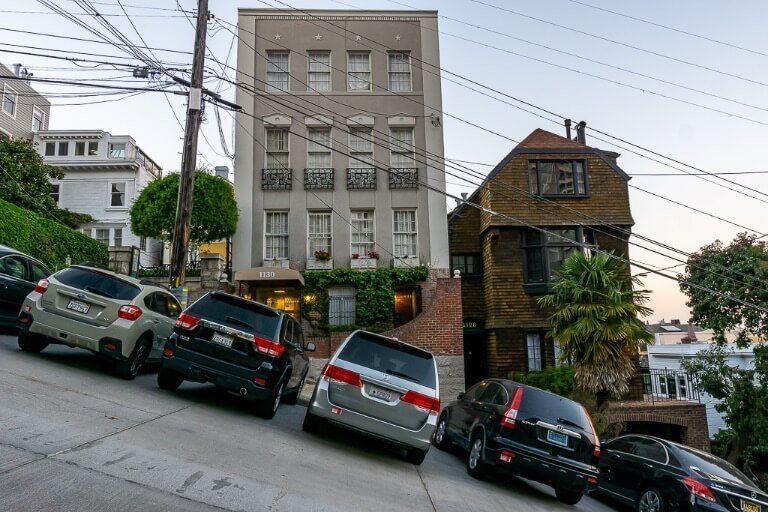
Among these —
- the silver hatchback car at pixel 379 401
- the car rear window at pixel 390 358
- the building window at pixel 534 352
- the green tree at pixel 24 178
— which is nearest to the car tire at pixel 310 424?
the silver hatchback car at pixel 379 401

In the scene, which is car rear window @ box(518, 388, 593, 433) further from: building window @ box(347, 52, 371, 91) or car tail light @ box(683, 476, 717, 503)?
building window @ box(347, 52, 371, 91)

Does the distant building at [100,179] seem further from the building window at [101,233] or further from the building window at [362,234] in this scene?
the building window at [362,234]

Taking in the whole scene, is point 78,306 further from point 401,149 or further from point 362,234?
point 401,149

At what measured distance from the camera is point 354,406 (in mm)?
7285

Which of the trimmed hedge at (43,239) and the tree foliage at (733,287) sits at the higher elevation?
the trimmed hedge at (43,239)

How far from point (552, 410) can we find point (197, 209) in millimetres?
13734

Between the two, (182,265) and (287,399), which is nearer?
(287,399)

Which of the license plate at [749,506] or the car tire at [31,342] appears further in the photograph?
the car tire at [31,342]

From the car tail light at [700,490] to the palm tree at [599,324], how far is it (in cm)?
682

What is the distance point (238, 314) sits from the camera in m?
8.26

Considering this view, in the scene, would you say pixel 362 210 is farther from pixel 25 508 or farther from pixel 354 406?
pixel 25 508

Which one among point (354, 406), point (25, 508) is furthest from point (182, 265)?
point (25, 508)

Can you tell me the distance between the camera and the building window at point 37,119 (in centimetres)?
3338

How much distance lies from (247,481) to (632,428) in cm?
1736
